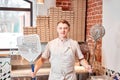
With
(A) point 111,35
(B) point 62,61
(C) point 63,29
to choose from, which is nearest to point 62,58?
(B) point 62,61

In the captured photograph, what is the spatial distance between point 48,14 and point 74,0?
1.71ft

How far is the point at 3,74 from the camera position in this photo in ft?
9.41

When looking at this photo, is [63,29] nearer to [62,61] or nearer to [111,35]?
[62,61]

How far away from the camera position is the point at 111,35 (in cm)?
288

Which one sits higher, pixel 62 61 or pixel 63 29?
pixel 63 29

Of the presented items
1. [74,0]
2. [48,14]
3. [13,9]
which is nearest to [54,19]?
[48,14]

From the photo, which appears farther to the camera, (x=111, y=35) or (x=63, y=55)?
(x=111, y=35)

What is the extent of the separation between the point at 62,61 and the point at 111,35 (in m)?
0.90

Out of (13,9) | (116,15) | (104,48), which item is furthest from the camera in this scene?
(13,9)

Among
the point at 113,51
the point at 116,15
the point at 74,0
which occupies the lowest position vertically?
the point at 113,51

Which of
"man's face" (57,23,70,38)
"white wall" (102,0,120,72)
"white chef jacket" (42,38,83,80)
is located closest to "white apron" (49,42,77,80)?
"white chef jacket" (42,38,83,80)

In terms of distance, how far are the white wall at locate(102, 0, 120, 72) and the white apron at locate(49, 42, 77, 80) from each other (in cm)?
69

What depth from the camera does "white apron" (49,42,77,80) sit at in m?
2.38

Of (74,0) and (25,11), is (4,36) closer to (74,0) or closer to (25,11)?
(25,11)
